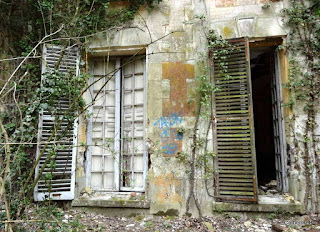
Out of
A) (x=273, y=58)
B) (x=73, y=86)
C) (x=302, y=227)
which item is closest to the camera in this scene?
(x=302, y=227)

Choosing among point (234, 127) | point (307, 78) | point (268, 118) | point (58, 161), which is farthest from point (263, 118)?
point (58, 161)

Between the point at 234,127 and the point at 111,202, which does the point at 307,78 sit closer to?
the point at 234,127

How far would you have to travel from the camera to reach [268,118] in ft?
24.7

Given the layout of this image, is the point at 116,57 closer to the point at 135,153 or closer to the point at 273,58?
the point at 135,153

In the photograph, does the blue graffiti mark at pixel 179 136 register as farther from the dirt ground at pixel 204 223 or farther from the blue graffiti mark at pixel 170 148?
the dirt ground at pixel 204 223

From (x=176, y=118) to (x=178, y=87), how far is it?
500 millimetres

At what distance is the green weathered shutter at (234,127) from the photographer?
3.39 m

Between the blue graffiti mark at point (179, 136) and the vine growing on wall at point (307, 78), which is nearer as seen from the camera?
the vine growing on wall at point (307, 78)

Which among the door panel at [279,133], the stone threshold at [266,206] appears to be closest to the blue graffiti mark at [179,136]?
the stone threshold at [266,206]

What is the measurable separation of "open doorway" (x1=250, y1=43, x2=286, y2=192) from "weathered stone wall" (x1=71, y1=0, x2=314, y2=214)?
39 centimetres

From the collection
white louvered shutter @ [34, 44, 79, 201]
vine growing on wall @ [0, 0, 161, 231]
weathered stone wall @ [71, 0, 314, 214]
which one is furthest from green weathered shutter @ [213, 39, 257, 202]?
white louvered shutter @ [34, 44, 79, 201]

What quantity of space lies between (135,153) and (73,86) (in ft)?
4.80

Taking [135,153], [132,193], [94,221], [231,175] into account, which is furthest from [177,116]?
[94,221]

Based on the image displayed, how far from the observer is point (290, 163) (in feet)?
11.4
